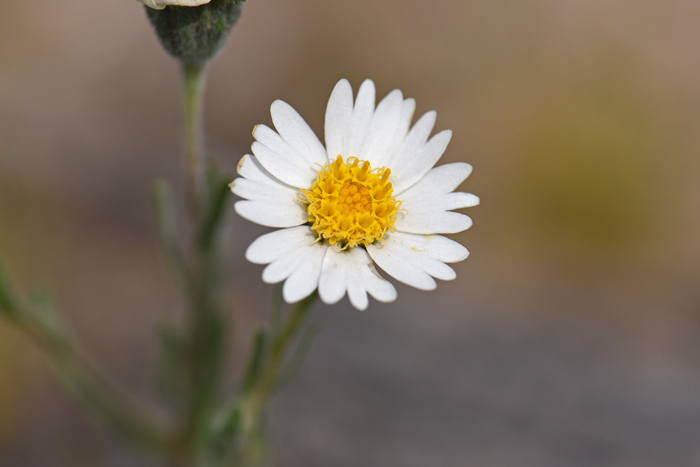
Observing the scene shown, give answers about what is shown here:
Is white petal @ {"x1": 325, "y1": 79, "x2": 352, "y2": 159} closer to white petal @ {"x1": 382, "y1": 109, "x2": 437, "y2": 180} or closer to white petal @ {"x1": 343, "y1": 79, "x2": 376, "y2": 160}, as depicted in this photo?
white petal @ {"x1": 343, "y1": 79, "x2": 376, "y2": 160}

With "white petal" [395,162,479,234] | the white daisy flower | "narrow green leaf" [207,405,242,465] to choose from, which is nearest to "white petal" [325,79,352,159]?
the white daisy flower

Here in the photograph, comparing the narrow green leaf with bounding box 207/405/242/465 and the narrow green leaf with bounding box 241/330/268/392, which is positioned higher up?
the narrow green leaf with bounding box 241/330/268/392

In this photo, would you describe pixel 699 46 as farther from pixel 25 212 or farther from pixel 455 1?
pixel 25 212

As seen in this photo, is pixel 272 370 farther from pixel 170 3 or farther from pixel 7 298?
pixel 170 3

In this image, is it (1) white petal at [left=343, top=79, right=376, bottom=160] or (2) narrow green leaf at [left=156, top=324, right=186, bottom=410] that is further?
(2) narrow green leaf at [left=156, top=324, right=186, bottom=410]

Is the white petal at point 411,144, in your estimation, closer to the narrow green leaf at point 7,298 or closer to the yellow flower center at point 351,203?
the yellow flower center at point 351,203

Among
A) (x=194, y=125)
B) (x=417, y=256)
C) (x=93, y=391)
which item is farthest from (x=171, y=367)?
(x=417, y=256)

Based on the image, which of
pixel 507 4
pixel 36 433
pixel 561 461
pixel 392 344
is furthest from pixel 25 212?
pixel 507 4

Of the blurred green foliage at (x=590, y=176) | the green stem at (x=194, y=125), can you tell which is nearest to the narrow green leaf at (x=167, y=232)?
the green stem at (x=194, y=125)
